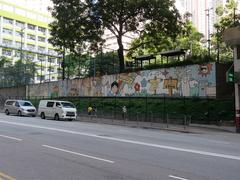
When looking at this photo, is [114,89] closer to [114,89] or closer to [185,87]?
[114,89]

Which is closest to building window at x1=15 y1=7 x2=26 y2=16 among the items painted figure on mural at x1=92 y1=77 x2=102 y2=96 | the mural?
the mural

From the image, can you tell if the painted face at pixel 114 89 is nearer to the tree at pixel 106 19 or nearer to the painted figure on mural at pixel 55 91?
the tree at pixel 106 19

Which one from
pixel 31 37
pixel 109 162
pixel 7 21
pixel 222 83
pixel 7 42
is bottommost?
pixel 109 162

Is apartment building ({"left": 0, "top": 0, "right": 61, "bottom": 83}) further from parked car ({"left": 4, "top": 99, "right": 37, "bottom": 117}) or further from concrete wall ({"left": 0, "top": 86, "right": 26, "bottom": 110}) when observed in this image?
parked car ({"left": 4, "top": 99, "right": 37, "bottom": 117})

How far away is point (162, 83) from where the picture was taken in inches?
1443

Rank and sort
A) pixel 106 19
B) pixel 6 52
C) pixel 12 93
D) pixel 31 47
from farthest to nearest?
pixel 31 47 < pixel 6 52 < pixel 12 93 < pixel 106 19

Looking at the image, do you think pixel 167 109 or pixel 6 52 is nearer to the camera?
pixel 167 109

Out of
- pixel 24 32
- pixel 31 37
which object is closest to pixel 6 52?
pixel 24 32

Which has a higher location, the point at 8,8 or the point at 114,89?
the point at 8,8

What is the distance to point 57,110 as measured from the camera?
3453cm

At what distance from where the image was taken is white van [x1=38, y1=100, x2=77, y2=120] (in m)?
34.0

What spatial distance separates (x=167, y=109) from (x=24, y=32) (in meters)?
105

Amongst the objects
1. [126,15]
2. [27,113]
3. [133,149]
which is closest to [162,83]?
[126,15]

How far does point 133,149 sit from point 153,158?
218 cm
